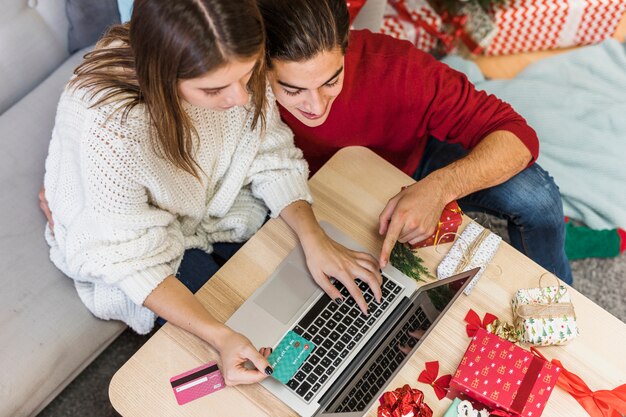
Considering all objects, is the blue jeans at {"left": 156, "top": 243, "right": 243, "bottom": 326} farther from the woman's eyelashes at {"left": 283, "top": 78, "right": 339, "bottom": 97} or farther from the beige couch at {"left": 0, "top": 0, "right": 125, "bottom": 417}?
the woman's eyelashes at {"left": 283, "top": 78, "right": 339, "bottom": 97}

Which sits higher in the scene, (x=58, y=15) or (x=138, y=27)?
(x=138, y=27)

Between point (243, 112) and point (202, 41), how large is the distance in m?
0.34

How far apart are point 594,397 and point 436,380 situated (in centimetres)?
25

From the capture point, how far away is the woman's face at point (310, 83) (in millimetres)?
1109

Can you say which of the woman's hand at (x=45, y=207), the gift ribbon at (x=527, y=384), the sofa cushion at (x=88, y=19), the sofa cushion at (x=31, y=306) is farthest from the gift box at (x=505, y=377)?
the sofa cushion at (x=88, y=19)

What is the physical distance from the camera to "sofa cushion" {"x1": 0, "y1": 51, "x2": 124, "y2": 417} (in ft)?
4.30

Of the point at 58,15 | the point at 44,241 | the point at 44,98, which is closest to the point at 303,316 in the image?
the point at 44,241

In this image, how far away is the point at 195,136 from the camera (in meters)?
1.18

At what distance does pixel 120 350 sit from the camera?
1.72 metres

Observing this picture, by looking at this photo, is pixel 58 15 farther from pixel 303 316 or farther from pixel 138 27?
pixel 303 316

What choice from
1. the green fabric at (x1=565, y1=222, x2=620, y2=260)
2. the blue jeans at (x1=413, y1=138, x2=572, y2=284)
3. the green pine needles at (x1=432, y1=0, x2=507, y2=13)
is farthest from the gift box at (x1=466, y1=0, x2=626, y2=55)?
the blue jeans at (x1=413, y1=138, x2=572, y2=284)

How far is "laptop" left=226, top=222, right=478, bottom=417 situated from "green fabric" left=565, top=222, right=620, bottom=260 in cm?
87

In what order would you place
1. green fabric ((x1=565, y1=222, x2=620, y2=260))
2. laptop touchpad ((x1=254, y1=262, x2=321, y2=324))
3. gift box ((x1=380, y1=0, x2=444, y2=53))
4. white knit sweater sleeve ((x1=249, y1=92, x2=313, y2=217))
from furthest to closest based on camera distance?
gift box ((x1=380, y1=0, x2=444, y2=53)) → green fabric ((x1=565, y1=222, x2=620, y2=260)) → white knit sweater sleeve ((x1=249, y1=92, x2=313, y2=217)) → laptop touchpad ((x1=254, y1=262, x2=321, y2=324))

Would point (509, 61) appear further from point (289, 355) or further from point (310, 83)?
point (289, 355)
